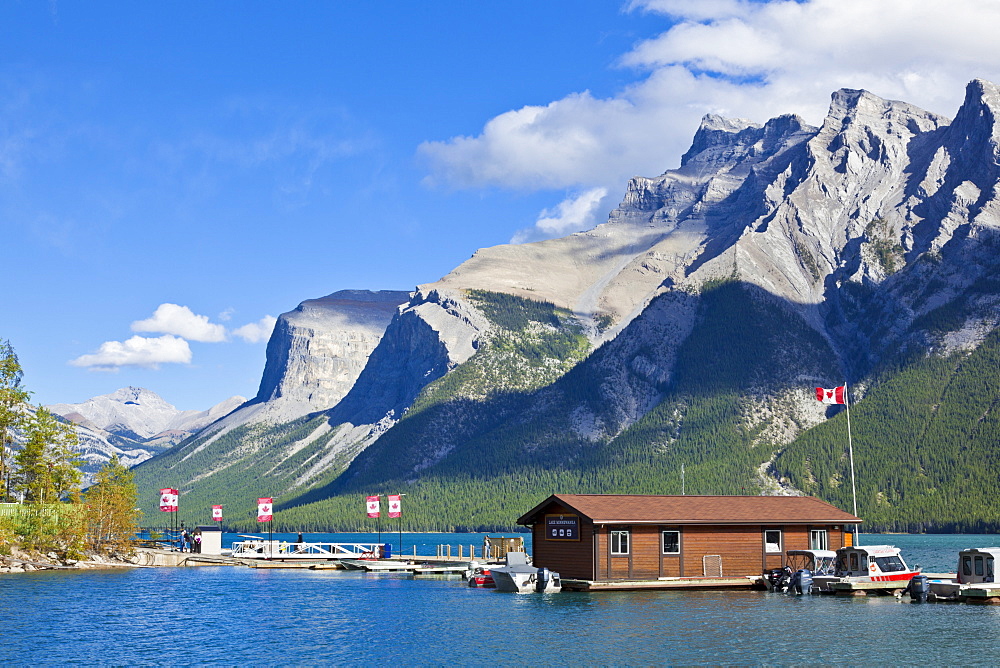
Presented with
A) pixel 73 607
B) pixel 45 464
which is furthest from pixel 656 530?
pixel 45 464

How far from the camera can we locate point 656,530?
79375 mm

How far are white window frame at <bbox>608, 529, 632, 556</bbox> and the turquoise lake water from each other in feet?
10.9

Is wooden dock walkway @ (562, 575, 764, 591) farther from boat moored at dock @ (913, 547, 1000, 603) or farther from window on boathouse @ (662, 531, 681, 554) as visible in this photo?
boat moored at dock @ (913, 547, 1000, 603)

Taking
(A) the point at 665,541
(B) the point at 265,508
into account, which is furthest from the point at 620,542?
(B) the point at 265,508

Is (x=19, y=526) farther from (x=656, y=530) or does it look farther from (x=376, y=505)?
(x=656, y=530)

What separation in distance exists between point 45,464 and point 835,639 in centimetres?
8249

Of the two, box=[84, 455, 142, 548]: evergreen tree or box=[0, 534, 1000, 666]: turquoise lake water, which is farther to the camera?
box=[84, 455, 142, 548]: evergreen tree

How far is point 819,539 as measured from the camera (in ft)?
275

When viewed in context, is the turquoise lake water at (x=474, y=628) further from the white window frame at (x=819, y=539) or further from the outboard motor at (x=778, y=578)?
the white window frame at (x=819, y=539)

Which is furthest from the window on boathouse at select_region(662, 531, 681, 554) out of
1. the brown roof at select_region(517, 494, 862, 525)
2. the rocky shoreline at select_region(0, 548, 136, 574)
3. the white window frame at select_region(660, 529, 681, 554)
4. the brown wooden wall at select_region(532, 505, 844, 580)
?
the rocky shoreline at select_region(0, 548, 136, 574)

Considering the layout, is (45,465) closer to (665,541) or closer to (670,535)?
(665,541)

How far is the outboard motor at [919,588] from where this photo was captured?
71.8 meters

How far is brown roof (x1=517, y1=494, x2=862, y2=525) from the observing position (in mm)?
78562

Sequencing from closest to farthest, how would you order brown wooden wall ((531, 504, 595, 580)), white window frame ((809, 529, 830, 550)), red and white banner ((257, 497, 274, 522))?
1. brown wooden wall ((531, 504, 595, 580))
2. white window frame ((809, 529, 830, 550))
3. red and white banner ((257, 497, 274, 522))
